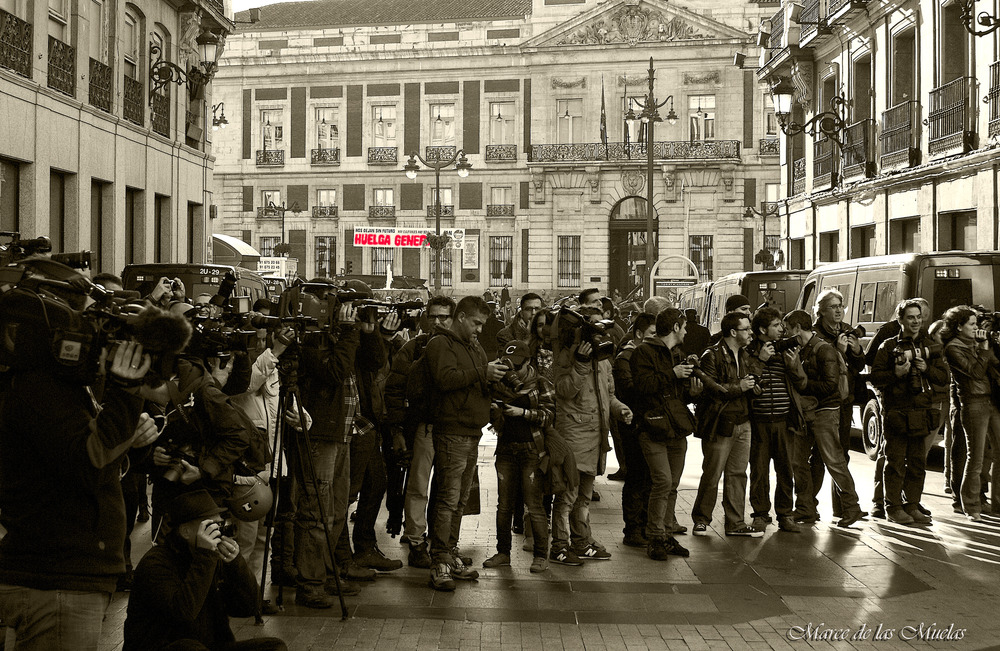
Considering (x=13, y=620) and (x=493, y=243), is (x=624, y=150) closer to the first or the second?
(x=493, y=243)

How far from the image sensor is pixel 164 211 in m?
24.8

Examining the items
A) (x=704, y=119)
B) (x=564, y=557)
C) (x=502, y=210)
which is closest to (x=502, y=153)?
(x=502, y=210)

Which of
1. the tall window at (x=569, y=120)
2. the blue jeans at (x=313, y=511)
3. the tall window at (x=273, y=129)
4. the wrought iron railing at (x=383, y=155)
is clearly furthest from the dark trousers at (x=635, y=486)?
the tall window at (x=273, y=129)

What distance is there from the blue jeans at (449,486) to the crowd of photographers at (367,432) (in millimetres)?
21

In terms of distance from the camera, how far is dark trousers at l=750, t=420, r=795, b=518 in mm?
9859

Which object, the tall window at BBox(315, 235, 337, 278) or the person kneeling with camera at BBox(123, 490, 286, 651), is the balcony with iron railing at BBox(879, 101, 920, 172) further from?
the tall window at BBox(315, 235, 337, 278)

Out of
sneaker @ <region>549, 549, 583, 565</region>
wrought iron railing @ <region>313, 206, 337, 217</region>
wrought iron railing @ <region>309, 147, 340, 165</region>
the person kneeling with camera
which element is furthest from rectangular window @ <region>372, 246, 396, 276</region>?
the person kneeling with camera

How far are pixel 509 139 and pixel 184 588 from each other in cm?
5402

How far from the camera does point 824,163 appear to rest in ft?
93.5

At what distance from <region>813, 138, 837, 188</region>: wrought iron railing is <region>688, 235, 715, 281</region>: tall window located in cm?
2560

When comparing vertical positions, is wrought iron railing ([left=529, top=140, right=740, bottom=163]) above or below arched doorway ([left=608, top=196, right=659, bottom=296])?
above

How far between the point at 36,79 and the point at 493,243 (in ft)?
129

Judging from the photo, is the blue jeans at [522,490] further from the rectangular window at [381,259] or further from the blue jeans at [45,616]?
the rectangular window at [381,259]

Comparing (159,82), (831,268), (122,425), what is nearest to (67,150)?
(159,82)
